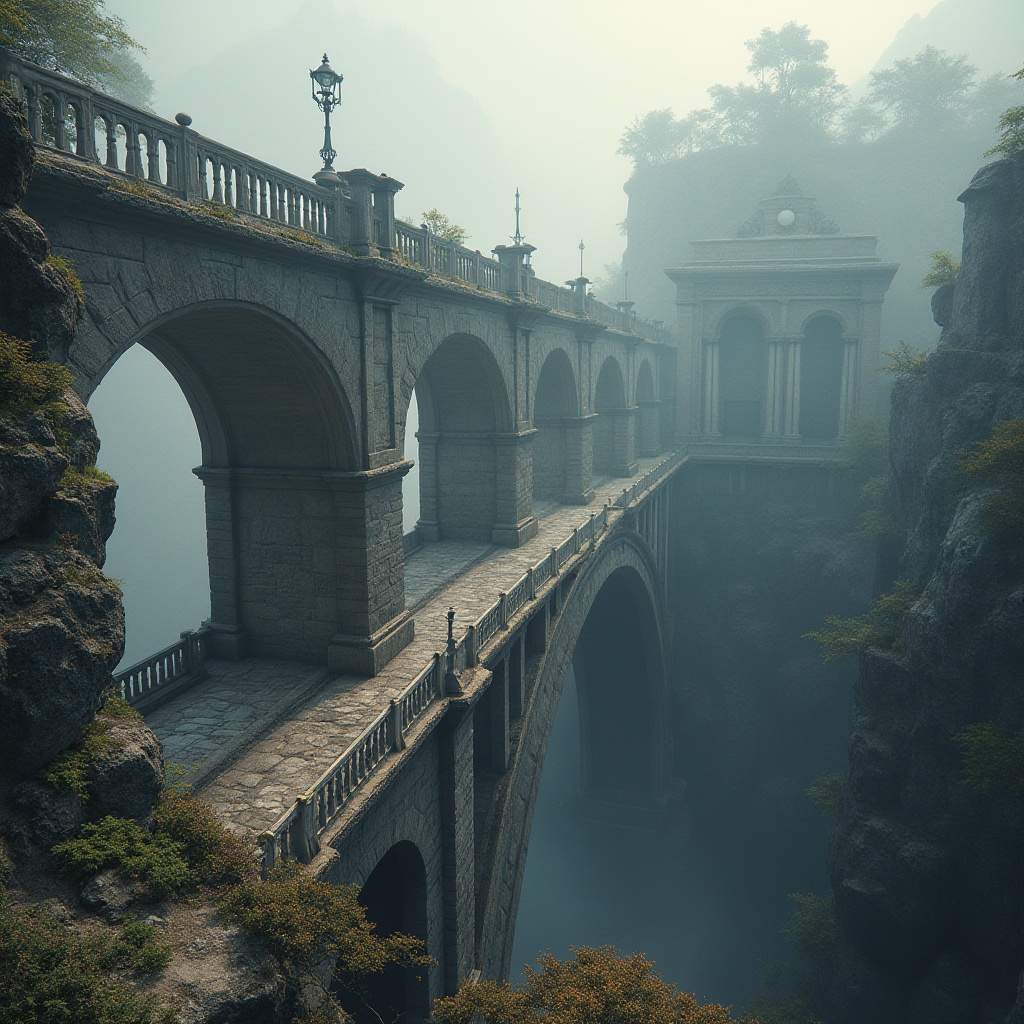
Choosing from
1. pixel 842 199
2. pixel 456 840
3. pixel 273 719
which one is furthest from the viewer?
pixel 842 199

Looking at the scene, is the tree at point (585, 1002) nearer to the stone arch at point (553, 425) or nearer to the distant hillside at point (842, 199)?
the stone arch at point (553, 425)

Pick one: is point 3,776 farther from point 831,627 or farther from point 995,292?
point 831,627

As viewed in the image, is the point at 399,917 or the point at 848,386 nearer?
the point at 399,917

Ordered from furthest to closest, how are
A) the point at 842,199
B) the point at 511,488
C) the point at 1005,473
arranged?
the point at 842,199
the point at 511,488
the point at 1005,473

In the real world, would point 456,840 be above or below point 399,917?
above

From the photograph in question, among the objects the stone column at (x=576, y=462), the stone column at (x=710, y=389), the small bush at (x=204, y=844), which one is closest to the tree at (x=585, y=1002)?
the small bush at (x=204, y=844)

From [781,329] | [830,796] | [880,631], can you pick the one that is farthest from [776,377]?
[830,796]

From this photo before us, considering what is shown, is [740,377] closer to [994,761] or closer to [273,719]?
[994,761]
